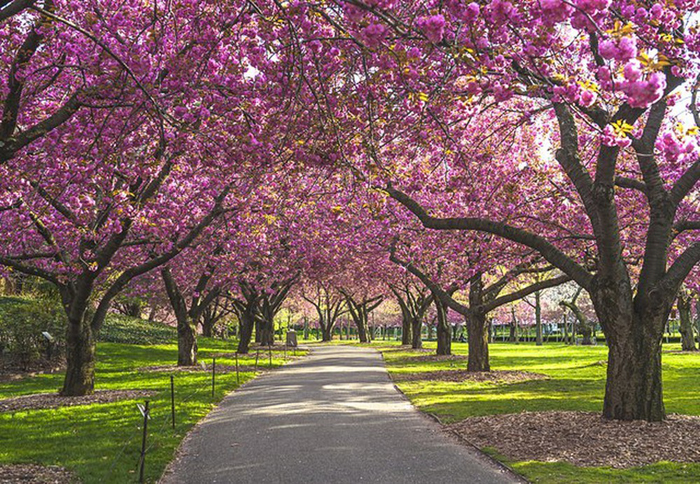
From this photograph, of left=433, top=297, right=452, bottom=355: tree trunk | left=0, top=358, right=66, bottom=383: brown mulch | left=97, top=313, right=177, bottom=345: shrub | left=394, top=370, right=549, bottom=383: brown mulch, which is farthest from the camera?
left=97, top=313, right=177, bottom=345: shrub

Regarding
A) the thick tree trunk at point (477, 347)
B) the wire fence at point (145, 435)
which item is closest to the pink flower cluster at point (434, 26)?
the wire fence at point (145, 435)

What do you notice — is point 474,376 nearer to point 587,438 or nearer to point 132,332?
point 587,438

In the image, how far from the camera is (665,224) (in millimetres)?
10203

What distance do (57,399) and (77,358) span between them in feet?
3.51

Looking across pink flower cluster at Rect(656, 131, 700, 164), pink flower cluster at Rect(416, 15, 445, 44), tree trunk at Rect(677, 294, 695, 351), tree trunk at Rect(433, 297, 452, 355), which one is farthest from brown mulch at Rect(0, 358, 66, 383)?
tree trunk at Rect(677, 294, 695, 351)

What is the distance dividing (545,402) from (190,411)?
8.02 m

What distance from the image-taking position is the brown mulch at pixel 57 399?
44.5 feet

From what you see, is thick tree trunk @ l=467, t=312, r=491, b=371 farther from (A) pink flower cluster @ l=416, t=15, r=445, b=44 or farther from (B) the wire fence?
(A) pink flower cluster @ l=416, t=15, r=445, b=44

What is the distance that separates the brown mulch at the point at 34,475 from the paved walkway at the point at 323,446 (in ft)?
4.44

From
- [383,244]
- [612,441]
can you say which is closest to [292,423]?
[612,441]

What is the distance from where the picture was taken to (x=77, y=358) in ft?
49.0

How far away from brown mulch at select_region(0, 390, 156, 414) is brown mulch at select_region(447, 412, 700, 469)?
28.9 feet

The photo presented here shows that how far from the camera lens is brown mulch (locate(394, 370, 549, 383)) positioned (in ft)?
63.8

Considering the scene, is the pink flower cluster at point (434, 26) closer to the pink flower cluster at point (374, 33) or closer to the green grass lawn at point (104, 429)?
the pink flower cluster at point (374, 33)
